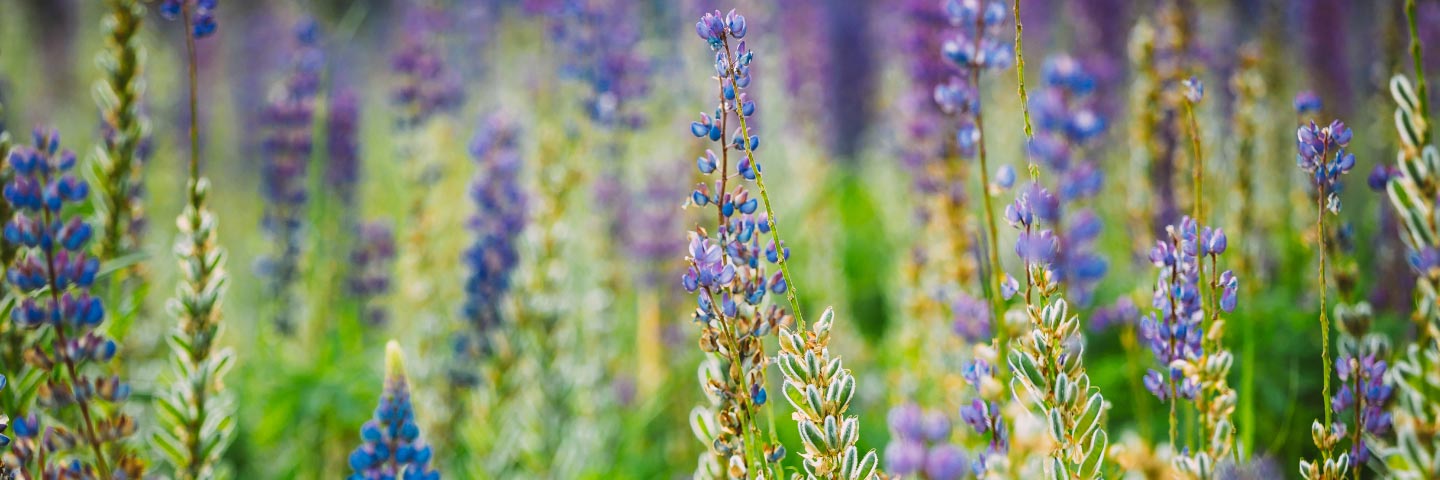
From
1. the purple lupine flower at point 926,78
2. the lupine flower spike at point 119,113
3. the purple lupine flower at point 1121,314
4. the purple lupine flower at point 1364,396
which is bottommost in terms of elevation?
the purple lupine flower at point 1364,396

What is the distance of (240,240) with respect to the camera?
5.00 m

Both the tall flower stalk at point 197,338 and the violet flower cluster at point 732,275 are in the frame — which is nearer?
the violet flower cluster at point 732,275

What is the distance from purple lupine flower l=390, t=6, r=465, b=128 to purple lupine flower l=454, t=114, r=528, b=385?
68 centimetres

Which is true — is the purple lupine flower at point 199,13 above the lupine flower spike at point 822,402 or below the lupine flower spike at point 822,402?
above

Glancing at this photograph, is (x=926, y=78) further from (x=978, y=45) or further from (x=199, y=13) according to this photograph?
(x=199, y=13)

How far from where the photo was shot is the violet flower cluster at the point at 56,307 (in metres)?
1.13

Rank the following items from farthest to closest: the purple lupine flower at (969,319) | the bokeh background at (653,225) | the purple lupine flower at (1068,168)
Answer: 1. the bokeh background at (653,225)
2. the purple lupine flower at (969,319)
3. the purple lupine flower at (1068,168)

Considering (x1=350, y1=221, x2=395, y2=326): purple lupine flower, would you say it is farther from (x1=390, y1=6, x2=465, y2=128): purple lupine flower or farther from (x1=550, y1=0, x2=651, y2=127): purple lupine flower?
(x1=550, y1=0, x2=651, y2=127): purple lupine flower

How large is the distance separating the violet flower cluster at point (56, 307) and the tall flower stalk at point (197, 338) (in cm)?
7

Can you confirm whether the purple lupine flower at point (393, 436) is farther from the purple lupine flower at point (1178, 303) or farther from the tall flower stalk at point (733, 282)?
the purple lupine flower at point (1178, 303)

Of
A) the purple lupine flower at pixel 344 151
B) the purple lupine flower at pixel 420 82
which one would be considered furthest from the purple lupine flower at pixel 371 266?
the purple lupine flower at pixel 420 82

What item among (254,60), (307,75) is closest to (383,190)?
(254,60)

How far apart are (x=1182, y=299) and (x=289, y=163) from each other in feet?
8.74

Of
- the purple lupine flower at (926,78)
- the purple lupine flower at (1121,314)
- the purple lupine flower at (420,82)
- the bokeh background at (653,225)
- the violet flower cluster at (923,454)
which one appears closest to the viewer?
the violet flower cluster at (923,454)
